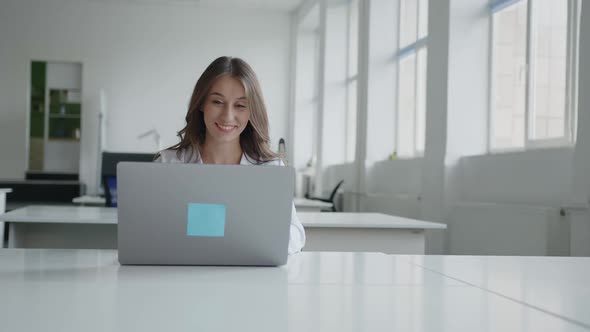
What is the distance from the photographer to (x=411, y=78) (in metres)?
6.41

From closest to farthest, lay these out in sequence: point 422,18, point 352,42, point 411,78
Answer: point 422,18
point 411,78
point 352,42

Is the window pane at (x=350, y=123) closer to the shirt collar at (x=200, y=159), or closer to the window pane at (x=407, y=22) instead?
the window pane at (x=407, y=22)

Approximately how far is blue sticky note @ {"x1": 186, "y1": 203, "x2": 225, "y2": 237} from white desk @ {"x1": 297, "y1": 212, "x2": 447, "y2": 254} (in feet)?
4.76

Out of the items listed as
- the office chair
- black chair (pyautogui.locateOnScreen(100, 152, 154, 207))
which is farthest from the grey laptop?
the office chair

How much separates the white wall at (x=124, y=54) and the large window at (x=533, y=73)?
19.3 ft

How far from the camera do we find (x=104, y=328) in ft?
2.78

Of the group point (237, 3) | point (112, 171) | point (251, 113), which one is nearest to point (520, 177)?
point (251, 113)

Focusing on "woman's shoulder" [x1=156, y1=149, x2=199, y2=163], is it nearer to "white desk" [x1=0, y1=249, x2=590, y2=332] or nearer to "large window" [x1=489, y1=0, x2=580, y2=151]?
"white desk" [x1=0, y1=249, x2=590, y2=332]

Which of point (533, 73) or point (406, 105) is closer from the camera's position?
point (533, 73)

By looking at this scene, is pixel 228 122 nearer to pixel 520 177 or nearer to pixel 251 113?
pixel 251 113

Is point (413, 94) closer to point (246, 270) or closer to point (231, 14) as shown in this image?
point (231, 14)

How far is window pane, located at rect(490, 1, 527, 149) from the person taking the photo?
419 cm

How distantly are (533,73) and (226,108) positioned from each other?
2727mm

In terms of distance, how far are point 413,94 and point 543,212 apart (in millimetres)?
3124
